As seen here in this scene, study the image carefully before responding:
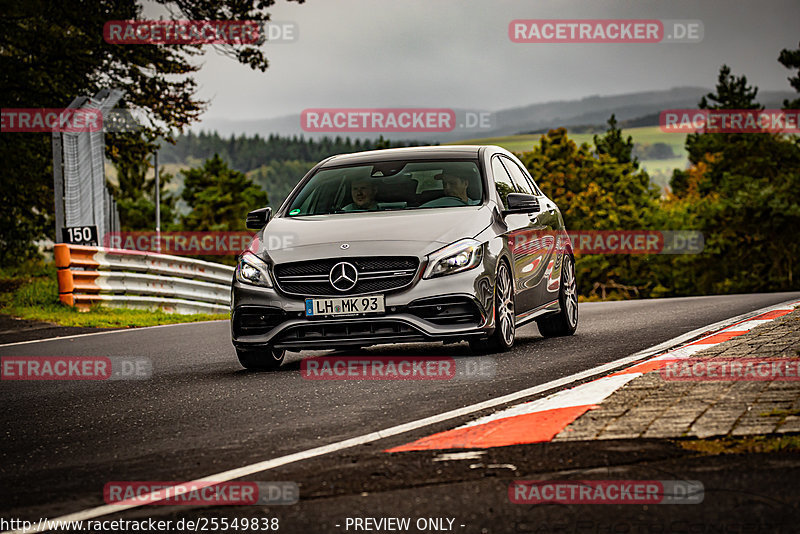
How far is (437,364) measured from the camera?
8.24 m

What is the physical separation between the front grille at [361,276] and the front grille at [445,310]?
212 millimetres

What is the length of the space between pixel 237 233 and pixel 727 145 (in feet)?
184

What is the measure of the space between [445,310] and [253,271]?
158 cm

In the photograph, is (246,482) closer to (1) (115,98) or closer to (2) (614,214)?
(1) (115,98)

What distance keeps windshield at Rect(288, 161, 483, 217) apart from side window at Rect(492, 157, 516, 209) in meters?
0.25

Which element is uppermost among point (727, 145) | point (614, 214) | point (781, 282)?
point (727, 145)

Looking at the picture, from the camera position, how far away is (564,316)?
10.7 m

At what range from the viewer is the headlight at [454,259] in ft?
26.9

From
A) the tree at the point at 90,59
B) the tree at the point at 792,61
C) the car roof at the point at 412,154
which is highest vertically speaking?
the tree at the point at 792,61

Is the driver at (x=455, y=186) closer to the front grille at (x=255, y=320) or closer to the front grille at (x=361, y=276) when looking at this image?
the front grille at (x=361, y=276)

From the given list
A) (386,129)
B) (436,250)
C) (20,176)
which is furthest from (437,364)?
(20,176)

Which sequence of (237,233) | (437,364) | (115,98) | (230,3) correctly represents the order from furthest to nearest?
1. (237,233)
2. (230,3)
3. (115,98)
4. (437,364)

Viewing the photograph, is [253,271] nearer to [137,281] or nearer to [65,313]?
[65,313]

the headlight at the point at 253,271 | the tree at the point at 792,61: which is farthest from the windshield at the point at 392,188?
the tree at the point at 792,61
